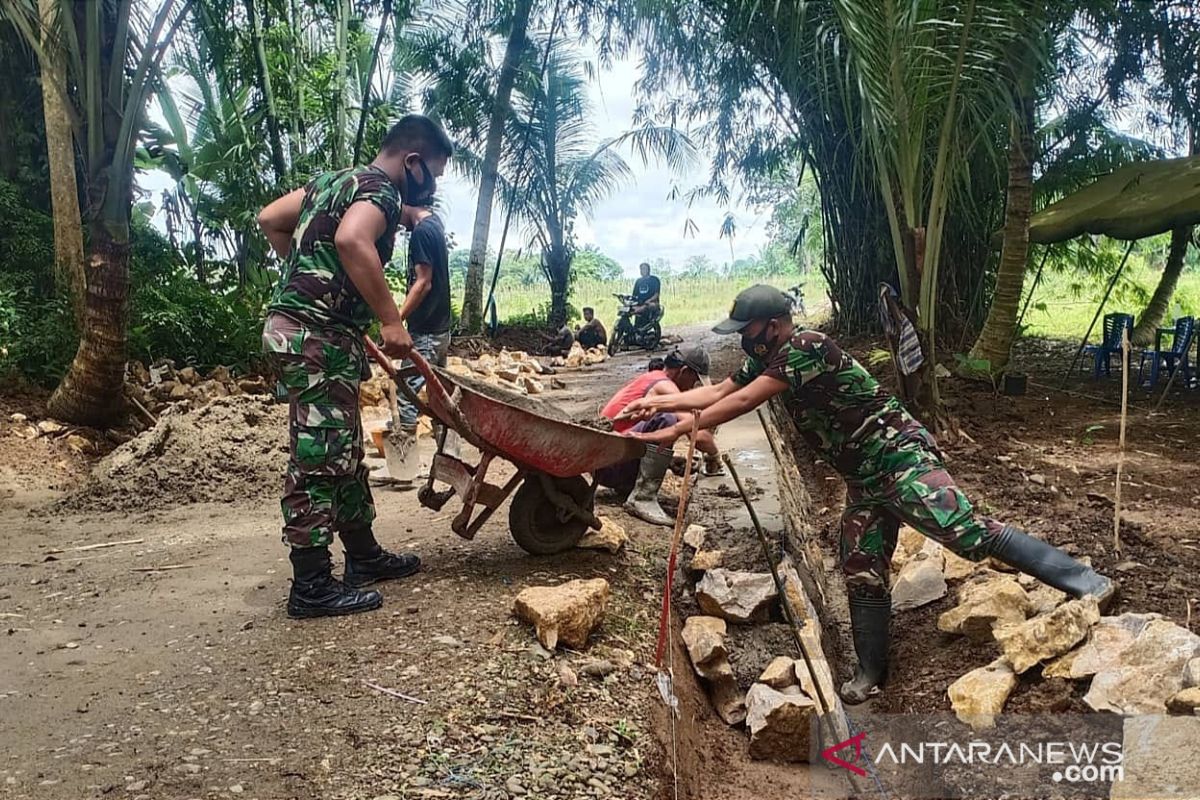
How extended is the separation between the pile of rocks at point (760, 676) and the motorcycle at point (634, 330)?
1040 centimetres

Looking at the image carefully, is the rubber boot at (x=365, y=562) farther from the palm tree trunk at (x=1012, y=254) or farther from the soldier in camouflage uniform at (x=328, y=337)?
the palm tree trunk at (x=1012, y=254)

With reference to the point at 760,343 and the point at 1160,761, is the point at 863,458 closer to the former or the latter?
the point at 760,343

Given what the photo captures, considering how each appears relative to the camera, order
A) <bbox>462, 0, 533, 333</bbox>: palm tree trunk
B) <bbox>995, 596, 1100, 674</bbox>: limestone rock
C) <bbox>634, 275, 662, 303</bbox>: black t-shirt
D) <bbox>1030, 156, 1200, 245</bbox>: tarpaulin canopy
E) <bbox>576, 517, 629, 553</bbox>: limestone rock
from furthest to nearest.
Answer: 1. <bbox>634, 275, 662, 303</bbox>: black t-shirt
2. <bbox>462, 0, 533, 333</bbox>: palm tree trunk
3. <bbox>1030, 156, 1200, 245</bbox>: tarpaulin canopy
4. <bbox>576, 517, 629, 553</bbox>: limestone rock
5. <bbox>995, 596, 1100, 674</bbox>: limestone rock

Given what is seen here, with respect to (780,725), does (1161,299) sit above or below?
above

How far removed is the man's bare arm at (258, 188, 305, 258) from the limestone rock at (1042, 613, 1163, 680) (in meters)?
2.93

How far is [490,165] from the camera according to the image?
1371cm

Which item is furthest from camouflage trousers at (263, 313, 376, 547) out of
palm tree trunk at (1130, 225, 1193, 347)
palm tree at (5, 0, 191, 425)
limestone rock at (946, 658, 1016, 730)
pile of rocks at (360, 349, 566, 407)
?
palm tree trunk at (1130, 225, 1193, 347)

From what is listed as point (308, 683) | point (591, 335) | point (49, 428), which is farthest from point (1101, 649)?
point (591, 335)

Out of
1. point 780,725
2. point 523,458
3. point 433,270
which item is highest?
point 433,270

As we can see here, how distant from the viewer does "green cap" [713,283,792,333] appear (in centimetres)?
296

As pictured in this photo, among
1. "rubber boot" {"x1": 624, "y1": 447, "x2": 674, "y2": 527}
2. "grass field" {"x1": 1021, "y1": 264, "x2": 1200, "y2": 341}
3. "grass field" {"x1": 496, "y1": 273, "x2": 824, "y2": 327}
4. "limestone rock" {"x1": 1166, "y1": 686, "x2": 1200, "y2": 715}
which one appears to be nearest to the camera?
"limestone rock" {"x1": 1166, "y1": 686, "x2": 1200, "y2": 715}

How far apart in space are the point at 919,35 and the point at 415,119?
3475 mm

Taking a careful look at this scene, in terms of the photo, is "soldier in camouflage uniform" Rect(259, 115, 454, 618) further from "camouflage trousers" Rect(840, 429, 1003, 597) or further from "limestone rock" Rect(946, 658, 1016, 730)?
"limestone rock" Rect(946, 658, 1016, 730)

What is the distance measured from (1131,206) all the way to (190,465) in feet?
24.9
